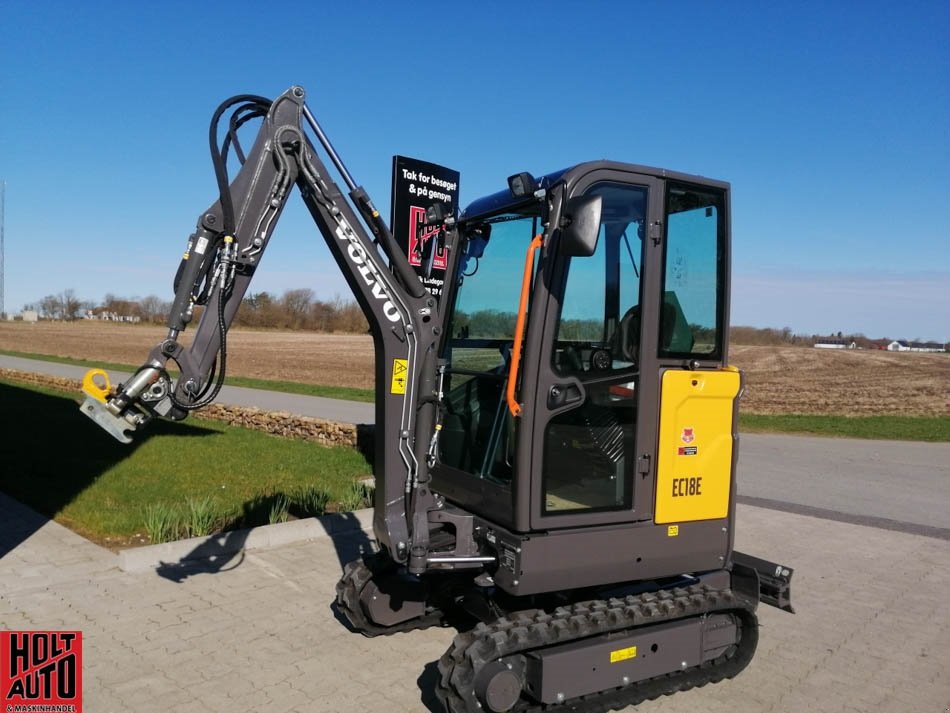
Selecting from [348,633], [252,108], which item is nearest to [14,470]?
[348,633]

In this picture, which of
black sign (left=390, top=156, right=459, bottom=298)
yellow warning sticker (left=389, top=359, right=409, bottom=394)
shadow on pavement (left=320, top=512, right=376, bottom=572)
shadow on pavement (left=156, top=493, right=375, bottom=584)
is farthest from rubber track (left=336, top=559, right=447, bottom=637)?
black sign (left=390, top=156, right=459, bottom=298)

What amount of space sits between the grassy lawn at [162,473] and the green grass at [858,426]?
10044mm

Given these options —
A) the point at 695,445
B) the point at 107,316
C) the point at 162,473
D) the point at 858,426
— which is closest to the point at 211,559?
the point at 162,473

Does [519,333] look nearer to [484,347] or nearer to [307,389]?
[484,347]

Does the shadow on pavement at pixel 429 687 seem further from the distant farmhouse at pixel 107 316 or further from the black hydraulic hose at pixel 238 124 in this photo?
the distant farmhouse at pixel 107 316

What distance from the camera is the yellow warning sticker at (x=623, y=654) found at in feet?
13.8

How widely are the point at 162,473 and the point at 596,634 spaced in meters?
7.18

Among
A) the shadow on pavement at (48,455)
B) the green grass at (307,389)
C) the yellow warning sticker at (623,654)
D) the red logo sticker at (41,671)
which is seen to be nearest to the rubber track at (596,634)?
the yellow warning sticker at (623,654)

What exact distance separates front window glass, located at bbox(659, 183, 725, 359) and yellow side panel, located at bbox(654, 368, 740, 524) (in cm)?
18

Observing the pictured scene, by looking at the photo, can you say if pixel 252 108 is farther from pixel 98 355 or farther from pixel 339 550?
pixel 98 355

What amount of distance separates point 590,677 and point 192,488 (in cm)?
621

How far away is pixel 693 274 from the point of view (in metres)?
4.51

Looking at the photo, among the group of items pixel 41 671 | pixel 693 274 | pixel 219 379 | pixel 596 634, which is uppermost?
pixel 693 274

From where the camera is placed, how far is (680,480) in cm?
449
